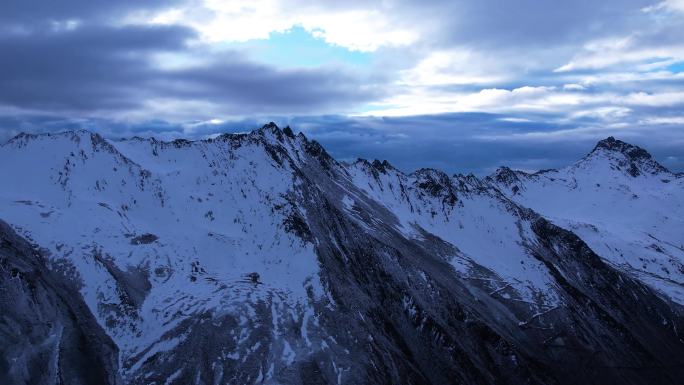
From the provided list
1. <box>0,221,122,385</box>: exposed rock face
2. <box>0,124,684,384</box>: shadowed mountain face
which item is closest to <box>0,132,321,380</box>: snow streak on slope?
<box>0,124,684,384</box>: shadowed mountain face

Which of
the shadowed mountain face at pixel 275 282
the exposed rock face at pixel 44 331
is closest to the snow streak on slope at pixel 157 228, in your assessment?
the shadowed mountain face at pixel 275 282

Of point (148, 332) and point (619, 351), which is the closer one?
point (148, 332)

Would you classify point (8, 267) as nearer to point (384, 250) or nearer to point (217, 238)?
point (217, 238)

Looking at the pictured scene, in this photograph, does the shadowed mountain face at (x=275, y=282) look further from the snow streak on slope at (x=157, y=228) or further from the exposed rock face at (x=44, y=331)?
the exposed rock face at (x=44, y=331)

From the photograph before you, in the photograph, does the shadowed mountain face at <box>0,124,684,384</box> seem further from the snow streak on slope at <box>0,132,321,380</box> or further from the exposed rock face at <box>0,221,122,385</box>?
the exposed rock face at <box>0,221,122,385</box>

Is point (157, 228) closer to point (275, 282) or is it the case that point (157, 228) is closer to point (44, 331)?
point (275, 282)

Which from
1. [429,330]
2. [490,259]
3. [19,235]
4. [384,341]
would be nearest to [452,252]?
[490,259]
